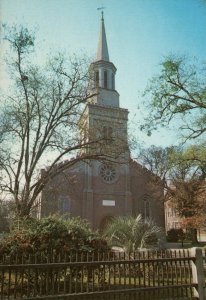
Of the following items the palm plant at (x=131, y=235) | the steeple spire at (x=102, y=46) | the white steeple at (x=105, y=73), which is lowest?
the palm plant at (x=131, y=235)

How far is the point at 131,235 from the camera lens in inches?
500

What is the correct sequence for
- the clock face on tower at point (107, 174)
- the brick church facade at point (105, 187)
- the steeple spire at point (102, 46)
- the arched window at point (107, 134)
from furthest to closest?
the steeple spire at point (102, 46), the clock face on tower at point (107, 174), the brick church facade at point (105, 187), the arched window at point (107, 134)

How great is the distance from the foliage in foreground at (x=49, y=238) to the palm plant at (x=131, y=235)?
3286 mm

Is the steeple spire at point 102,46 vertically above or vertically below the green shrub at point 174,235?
above

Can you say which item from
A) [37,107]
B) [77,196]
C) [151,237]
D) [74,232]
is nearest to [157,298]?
[74,232]

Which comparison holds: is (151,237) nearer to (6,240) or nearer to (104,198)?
(6,240)

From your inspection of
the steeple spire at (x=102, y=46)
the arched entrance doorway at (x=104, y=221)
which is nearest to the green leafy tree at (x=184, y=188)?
the arched entrance doorway at (x=104, y=221)

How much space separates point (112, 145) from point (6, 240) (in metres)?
9.12

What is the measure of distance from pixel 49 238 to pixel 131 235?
4.84m

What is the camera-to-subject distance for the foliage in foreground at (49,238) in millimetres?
8516

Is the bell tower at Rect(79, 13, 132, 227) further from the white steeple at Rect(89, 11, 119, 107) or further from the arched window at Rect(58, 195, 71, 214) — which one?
the arched window at Rect(58, 195, 71, 214)

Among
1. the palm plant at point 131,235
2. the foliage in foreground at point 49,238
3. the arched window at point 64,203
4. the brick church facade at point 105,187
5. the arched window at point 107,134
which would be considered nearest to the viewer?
the foliage in foreground at point 49,238

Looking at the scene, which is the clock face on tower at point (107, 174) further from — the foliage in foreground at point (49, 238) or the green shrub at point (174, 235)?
the foliage in foreground at point (49, 238)

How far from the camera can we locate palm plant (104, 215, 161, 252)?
12.6 metres
